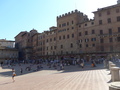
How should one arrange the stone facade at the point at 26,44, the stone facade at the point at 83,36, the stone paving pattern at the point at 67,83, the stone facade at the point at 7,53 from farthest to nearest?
the stone facade at the point at 26,44, the stone facade at the point at 7,53, the stone facade at the point at 83,36, the stone paving pattern at the point at 67,83

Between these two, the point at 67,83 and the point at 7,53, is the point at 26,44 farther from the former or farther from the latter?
the point at 67,83

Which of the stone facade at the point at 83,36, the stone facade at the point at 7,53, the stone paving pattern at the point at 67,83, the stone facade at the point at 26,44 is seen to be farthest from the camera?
the stone facade at the point at 26,44

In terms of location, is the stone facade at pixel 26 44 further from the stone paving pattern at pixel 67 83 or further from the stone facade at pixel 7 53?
the stone paving pattern at pixel 67 83

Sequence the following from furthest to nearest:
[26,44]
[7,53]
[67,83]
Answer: [26,44] < [7,53] < [67,83]

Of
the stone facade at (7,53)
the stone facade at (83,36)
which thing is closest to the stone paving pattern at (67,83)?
the stone facade at (83,36)

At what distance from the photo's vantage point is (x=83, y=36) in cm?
4300

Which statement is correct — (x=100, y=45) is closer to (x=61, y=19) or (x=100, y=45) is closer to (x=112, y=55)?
(x=112, y=55)

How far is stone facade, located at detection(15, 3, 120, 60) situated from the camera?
36438 millimetres

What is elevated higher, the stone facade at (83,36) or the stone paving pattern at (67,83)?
the stone facade at (83,36)

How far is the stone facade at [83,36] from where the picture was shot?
3644 cm

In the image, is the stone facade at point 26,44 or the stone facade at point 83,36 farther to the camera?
the stone facade at point 26,44

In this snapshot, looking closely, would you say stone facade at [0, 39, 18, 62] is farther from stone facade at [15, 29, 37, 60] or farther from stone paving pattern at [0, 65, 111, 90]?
stone paving pattern at [0, 65, 111, 90]

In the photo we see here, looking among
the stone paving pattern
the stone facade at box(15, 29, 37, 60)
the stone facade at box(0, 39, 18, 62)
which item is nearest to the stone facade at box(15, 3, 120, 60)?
the stone facade at box(15, 29, 37, 60)

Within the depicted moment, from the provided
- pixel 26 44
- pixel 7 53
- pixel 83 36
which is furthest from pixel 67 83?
pixel 7 53
